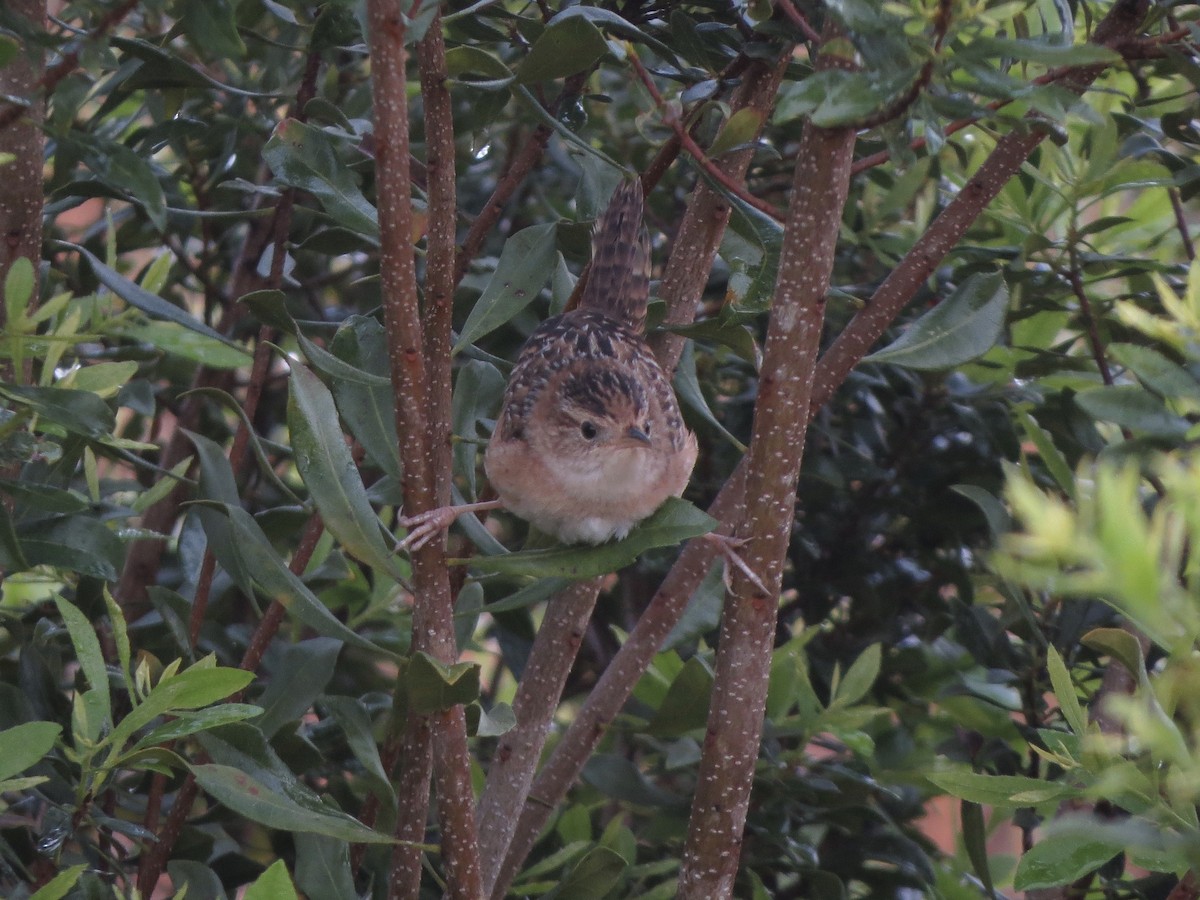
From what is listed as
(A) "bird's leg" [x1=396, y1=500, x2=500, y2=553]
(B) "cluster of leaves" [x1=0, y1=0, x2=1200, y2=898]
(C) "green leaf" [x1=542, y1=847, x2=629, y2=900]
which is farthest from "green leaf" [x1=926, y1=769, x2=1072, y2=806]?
(A) "bird's leg" [x1=396, y1=500, x2=500, y2=553]

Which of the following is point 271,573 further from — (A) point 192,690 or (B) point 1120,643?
(B) point 1120,643

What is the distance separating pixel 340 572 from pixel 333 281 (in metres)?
0.93

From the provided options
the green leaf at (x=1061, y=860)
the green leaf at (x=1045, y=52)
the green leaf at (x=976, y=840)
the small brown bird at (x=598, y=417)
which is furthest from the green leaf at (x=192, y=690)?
the green leaf at (x=976, y=840)

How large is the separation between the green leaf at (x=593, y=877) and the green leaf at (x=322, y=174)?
881mm

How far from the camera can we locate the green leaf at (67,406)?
1.36 meters

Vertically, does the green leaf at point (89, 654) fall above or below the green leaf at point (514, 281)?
below

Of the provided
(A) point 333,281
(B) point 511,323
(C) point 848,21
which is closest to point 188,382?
(A) point 333,281

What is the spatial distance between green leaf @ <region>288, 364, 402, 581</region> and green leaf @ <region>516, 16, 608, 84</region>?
0.43 m

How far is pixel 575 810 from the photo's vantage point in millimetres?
2105

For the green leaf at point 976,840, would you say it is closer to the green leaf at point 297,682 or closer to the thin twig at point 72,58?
the green leaf at point 297,682

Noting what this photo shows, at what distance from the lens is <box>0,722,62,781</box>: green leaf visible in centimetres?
117

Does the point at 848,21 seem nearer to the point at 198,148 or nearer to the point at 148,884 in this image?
the point at 148,884

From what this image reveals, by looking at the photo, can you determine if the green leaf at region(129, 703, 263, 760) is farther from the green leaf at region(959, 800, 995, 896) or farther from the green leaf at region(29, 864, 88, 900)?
the green leaf at region(959, 800, 995, 896)

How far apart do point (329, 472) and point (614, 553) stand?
345 millimetres
